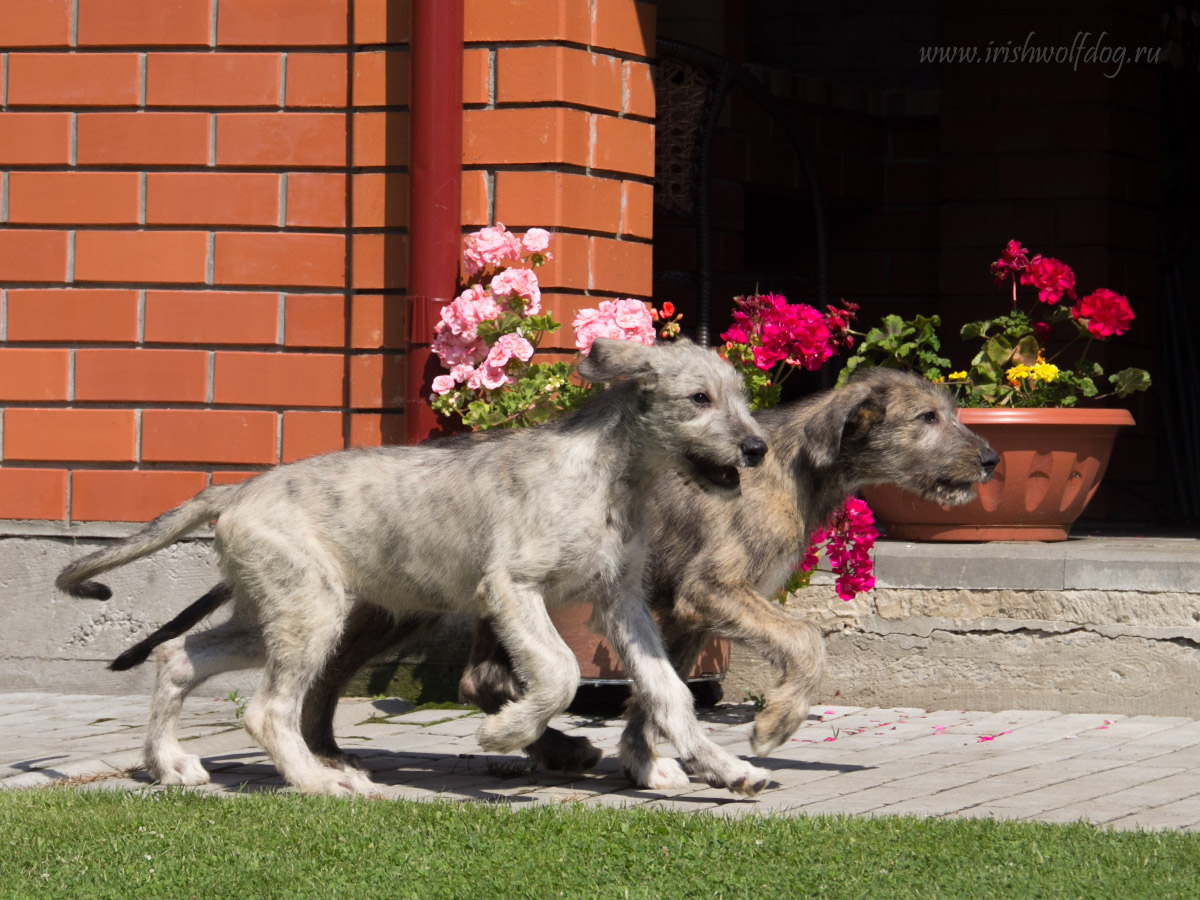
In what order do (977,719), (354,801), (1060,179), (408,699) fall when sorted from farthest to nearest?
(1060,179) < (408,699) < (977,719) < (354,801)

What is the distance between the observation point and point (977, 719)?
24.5 feet

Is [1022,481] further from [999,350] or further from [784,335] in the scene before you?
[784,335]

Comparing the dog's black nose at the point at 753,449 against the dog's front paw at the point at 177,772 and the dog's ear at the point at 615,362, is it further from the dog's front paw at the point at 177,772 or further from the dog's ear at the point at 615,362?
the dog's front paw at the point at 177,772

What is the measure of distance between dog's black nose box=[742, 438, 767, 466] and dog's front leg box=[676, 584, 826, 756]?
2.34ft

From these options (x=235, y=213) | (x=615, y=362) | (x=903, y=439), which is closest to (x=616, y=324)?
(x=903, y=439)

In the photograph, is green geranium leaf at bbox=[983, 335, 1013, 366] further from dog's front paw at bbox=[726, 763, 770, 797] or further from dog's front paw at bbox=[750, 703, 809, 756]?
dog's front paw at bbox=[726, 763, 770, 797]

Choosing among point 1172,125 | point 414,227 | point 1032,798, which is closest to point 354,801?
point 1032,798

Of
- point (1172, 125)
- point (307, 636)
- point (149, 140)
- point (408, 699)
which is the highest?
point (1172, 125)

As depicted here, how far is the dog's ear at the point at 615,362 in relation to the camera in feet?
18.5

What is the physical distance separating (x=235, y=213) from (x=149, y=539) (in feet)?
8.59

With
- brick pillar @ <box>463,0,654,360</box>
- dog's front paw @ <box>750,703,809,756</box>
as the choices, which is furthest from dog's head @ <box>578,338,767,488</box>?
brick pillar @ <box>463,0,654,360</box>

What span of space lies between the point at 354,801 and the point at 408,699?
260 centimetres

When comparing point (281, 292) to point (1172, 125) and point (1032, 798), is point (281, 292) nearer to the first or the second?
point (1032, 798)

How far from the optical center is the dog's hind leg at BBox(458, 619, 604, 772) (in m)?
6.27
